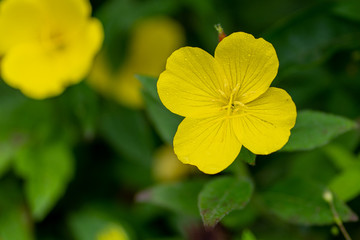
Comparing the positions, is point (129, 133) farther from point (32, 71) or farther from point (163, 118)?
point (163, 118)

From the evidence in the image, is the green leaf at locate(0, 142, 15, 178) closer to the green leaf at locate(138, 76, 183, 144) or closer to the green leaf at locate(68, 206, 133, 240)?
the green leaf at locate(68, 206, 133, 240)

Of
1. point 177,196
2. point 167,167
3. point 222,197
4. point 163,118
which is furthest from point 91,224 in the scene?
point 222,197

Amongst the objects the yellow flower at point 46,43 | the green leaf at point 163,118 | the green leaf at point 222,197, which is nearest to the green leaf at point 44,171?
the yellow flower at point 46,43

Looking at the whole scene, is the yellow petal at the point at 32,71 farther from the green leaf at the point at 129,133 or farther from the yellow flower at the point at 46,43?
the green leaf at the point at 129,133

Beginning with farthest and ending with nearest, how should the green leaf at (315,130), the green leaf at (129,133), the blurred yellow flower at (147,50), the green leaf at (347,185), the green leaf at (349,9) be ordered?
the blurred yellow flower at (147,50) → the green leaf at (129,133) → the green leaf at (349,9) → the green leaf at (347,185) → the green leaf at (315,130)

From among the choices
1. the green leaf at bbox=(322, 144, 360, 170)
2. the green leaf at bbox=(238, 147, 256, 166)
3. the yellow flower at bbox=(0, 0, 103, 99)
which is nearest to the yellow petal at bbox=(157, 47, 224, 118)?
the green leaf at bbox=(238, 147, 256, 166)

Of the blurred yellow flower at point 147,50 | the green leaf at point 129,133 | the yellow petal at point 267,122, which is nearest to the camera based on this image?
the yellow petal at point 267,122

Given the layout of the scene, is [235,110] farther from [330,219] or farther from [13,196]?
[13,196]
